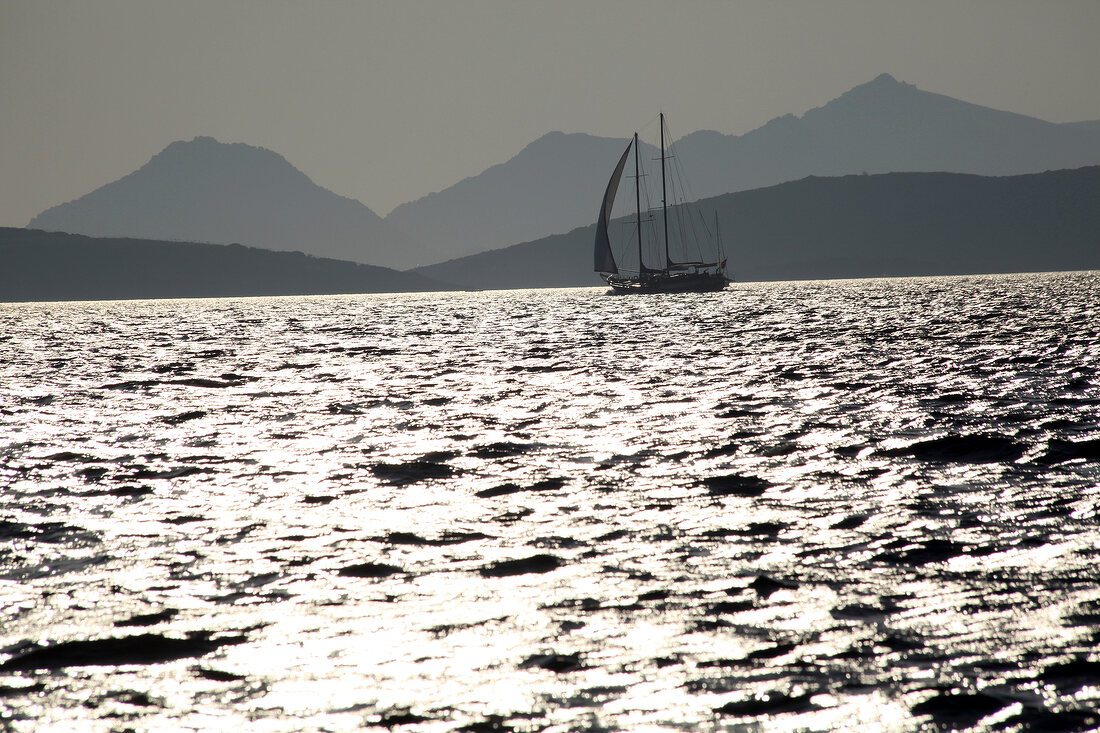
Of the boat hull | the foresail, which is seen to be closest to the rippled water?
the foresail

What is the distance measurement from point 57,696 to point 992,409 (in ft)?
60.2

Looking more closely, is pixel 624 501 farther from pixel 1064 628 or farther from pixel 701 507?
pixel 1064 628

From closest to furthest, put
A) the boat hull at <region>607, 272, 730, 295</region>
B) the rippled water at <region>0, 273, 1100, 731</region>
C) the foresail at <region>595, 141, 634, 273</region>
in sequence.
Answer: the rippled water at <region>0, 273, 1100, 731</region> < the foresail at <region>595, 141, 634, 273</region> < the boat hull at <region>607, 272, 730, 295</region>

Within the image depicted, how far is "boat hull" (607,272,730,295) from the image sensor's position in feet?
497

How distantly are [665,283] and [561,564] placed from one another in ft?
473

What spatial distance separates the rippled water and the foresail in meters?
105

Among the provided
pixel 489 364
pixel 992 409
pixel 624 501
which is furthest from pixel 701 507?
pixel 489 364

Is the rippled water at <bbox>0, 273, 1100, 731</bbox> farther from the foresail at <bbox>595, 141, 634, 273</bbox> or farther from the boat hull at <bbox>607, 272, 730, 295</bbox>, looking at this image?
the boat hull at <bbox>607, 272, 730, 295</bbox>

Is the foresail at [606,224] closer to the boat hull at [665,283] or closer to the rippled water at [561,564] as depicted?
the boat hull at [665,283]

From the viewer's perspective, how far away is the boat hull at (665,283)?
151375 mm

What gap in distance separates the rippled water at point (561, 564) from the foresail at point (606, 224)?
4144 inches

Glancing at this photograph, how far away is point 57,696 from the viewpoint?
21.7ft

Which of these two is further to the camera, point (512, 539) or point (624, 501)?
point (624, 501)

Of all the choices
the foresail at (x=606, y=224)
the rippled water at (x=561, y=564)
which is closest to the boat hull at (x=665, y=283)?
the foresail at (x=606, y=224)
